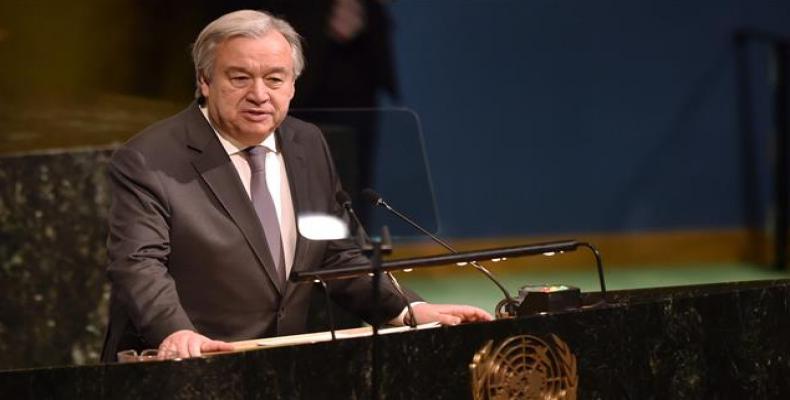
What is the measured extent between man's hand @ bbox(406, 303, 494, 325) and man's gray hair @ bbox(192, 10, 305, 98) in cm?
57

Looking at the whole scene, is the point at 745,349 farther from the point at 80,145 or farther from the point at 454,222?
the point at 454,222

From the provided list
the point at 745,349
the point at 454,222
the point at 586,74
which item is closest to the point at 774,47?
the point at 586,74

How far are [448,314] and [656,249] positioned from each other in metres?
4.02

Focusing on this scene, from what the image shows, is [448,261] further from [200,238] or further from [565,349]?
[200,238]

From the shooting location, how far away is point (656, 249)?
700 cm

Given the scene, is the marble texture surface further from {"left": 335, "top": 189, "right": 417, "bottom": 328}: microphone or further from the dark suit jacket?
{"left": 335, "top": 189, "right": 417, "bottom": 328}: microphone

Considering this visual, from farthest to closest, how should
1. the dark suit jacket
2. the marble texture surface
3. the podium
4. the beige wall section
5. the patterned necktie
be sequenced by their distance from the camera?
1. the beige wall section
2. the marble texture surface
3. the patterned necktie
4. the dark suit jacket
5. the podium

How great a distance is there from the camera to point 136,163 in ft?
10.6

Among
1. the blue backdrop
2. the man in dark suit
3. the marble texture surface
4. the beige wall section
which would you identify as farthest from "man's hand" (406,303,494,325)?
the beige wall section

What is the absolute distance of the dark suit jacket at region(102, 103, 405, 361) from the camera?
10.5 ft

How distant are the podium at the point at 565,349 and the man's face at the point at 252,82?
2.31 ft

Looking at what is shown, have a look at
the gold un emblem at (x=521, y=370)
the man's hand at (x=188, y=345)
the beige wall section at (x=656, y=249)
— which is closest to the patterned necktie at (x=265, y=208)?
the man's hand at (x=188, y=345)

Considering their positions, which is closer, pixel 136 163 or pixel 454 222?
pixel 136 163

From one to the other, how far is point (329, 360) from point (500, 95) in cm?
412
